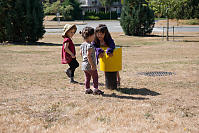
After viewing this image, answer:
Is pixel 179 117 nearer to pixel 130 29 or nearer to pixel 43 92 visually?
pixel 43 92

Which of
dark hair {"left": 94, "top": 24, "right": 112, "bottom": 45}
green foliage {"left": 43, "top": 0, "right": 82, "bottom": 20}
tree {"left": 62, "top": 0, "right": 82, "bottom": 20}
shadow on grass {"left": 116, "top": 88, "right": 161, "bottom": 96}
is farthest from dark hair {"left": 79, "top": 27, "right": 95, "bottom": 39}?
tree {"left": 62, "top": 0, "right": 82, "bottom": 20}

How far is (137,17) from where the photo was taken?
2781 centimetres

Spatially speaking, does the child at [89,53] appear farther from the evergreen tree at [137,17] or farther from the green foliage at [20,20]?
the evergreen tree at [137,17]

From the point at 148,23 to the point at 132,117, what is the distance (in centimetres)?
2474

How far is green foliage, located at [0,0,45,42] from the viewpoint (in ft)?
68.6

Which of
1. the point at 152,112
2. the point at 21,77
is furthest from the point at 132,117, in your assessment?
the point at 21,77

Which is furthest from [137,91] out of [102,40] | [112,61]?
[102,40]

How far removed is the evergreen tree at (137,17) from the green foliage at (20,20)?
9.28 meters

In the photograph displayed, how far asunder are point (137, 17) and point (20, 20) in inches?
434

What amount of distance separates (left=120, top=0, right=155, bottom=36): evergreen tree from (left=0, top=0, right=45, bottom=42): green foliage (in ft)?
30.4

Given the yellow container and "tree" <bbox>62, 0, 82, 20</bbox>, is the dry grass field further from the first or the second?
"tree" <bbox>62, 0, 82, 20</bbox>

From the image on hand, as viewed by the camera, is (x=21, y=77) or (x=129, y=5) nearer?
(x=21, y=77)

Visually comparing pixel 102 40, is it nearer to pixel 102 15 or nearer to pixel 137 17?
pixel 137 17

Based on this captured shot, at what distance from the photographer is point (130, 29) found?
95.7ft
